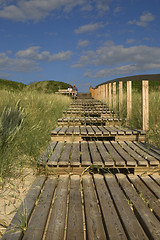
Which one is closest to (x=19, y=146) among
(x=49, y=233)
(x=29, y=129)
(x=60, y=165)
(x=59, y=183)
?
(x=29, y=129)

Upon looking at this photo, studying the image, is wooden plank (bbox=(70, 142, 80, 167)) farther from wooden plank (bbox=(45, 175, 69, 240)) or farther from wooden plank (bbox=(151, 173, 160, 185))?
wooden plank (bbox=(151, 173, 160, 185))

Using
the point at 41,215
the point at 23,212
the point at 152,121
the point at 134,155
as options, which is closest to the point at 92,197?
the point at 41,215

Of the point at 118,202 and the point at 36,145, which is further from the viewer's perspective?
the point at 36,145

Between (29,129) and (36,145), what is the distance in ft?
1.43

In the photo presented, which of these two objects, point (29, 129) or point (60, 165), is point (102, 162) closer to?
point (60, 165)

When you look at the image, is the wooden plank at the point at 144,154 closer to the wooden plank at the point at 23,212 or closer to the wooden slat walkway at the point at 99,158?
the wooden slat walkway at the point at 99,158

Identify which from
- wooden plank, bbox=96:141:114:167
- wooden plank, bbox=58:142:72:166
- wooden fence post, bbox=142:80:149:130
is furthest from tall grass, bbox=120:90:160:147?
wooden plank, bbox=58:142:72:166

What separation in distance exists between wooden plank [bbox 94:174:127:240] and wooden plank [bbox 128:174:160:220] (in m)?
0.33

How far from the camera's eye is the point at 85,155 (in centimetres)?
302

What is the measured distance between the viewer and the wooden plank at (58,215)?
1.51 metres

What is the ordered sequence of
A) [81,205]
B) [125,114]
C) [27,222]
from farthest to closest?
[125,114]
[81,205]
[27,222]

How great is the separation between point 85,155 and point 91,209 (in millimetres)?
1200

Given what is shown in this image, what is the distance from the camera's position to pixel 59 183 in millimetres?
2367

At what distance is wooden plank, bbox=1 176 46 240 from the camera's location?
1.53 meters
